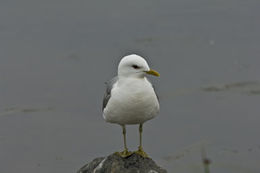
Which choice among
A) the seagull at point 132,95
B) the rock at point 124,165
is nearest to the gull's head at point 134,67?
the seagull at point 132,95

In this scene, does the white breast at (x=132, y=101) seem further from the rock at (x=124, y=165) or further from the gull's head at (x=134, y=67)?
the rock at (x=124, y=165)

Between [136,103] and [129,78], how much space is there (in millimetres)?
405

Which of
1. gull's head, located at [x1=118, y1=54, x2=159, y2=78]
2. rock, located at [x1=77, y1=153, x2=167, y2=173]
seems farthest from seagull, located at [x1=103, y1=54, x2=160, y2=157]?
rock, located at [x1=77, y1=153, x2=167, y2=173]

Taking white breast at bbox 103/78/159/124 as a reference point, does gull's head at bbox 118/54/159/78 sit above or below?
above

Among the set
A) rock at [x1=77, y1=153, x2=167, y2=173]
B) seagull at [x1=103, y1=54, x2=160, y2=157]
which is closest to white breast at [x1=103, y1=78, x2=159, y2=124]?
seagull at [x1=103, y1=54, x2=160, y2=157]

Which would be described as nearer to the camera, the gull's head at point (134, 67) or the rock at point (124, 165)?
the gull's head at point (134, 67)

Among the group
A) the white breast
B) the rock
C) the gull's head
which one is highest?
the gull's head

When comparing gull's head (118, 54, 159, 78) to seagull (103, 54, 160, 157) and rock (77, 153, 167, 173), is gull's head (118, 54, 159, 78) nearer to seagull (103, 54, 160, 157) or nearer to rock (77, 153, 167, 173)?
seagull (103, 54, 160, 157)

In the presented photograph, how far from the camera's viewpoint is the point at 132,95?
252 inches

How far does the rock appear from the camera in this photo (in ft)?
22.8

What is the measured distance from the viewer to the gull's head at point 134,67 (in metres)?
6.42

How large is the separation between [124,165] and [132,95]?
1327 mm

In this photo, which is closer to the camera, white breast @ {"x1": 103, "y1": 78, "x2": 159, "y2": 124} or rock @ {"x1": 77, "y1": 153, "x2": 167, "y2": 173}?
white breast @ {"x1": 103, "y1": 78, "x2": 159, "y2": 124}

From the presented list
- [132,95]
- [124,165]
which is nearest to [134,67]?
[132,95]
